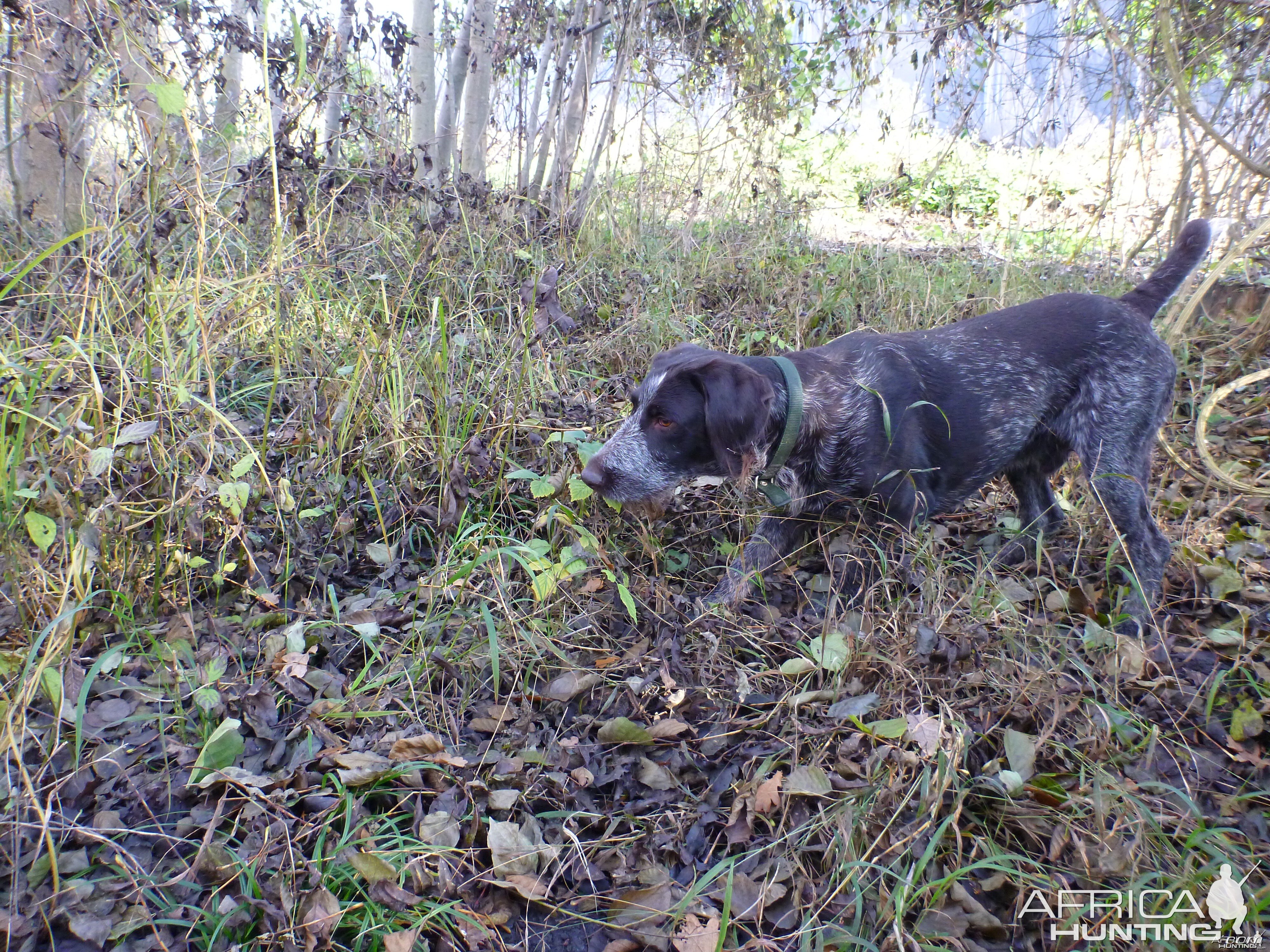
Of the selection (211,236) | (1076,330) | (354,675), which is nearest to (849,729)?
(354,675)

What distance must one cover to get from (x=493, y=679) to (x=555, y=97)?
5.12 m

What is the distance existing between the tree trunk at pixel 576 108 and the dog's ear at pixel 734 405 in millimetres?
3469

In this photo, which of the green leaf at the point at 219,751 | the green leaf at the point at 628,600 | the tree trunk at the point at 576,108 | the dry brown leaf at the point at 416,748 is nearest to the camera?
the green leaf at the point at 219,751

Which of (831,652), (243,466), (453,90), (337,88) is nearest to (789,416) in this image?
(831,652)

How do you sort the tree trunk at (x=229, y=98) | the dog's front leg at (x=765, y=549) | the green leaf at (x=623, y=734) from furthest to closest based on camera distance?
the tree trunk at (x=229, y=98)
the dog's front leg at (x=765, y=549)
the green leaf at (x=623, y=734)

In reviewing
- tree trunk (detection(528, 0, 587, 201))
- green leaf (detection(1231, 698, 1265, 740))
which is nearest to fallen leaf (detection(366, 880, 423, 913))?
green leaf (detection(1231, 698, 1265, 740))

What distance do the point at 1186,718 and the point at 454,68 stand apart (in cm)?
755

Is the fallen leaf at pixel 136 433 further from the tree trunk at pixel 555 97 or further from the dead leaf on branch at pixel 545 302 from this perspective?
the tree trunk at pixel 555 97

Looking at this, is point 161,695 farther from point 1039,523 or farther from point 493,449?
point 1039,523

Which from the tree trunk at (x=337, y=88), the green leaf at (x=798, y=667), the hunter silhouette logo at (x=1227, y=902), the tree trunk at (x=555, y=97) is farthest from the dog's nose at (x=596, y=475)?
the tree trunk at (x=555, y=97)

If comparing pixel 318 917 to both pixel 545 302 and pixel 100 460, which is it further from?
pixel 545 302

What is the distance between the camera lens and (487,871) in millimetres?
1981

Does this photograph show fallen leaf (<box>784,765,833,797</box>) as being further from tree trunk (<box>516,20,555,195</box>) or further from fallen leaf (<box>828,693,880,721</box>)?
tree trunk (<box>516,20,555,195</box>)

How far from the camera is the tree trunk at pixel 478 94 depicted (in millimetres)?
6570
